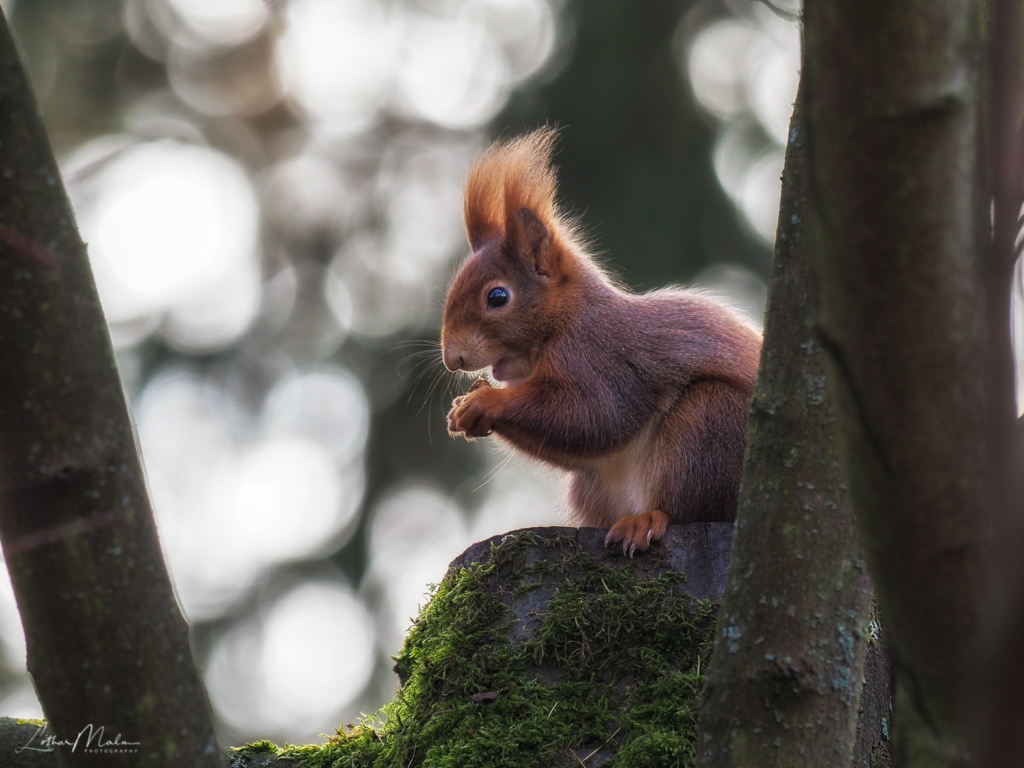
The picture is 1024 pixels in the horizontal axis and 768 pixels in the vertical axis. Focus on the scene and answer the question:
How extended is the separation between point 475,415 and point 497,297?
1.77ft

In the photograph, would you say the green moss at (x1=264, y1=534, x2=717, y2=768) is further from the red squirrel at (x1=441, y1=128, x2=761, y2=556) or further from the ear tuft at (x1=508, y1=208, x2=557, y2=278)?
the ear tuft at (x1=508, y1=208, x2=557, y2=278)

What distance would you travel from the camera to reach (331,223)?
368 inches

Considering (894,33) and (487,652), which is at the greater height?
(894,33)

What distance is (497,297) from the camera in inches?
145

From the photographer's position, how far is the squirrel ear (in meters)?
3.75

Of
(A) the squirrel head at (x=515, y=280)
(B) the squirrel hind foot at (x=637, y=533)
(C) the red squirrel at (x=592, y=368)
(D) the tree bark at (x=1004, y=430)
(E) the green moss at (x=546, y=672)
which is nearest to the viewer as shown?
(D) the tree bark at (x=1004, y=430)

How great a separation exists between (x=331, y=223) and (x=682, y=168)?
10.6ft

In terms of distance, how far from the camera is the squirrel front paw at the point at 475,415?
3355 millimetres

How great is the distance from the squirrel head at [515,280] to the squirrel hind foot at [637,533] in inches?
43.1

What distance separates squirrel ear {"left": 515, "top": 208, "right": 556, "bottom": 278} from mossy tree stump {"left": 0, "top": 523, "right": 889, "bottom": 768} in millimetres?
1361

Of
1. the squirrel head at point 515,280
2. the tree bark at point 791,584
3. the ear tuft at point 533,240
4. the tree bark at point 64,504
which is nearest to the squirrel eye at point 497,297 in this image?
the squirrel head at point 515,280

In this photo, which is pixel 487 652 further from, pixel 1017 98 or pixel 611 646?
pixel 1017 98

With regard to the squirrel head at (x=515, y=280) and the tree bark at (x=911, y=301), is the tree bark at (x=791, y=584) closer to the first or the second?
the tree bark at (x=911, y=301)

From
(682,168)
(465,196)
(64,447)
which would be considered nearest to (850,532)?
(64,447)
